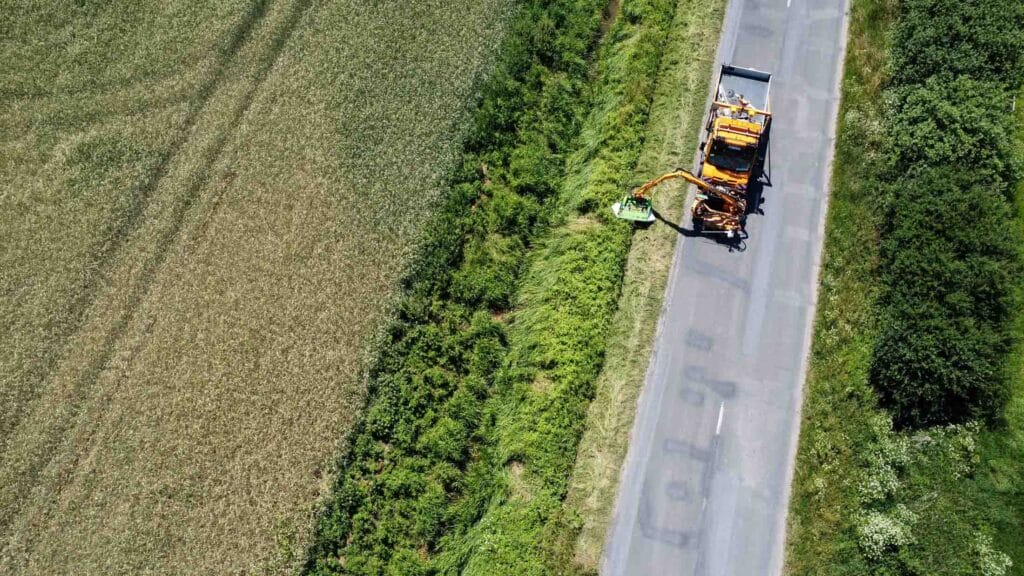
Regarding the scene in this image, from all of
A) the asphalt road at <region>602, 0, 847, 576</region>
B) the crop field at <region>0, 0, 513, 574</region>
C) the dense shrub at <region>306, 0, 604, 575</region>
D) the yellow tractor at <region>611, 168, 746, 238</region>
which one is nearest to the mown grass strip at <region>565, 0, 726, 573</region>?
the asphalt road at <region>602, 0, 847, 576</region>

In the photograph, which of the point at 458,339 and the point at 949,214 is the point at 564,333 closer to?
the point at 458,339

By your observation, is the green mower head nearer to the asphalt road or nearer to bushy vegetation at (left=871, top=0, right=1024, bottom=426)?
the asphalt road

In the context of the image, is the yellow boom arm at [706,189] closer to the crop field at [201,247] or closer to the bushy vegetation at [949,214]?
the bushy vegetation at [949,214]

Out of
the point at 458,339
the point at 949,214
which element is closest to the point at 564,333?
the point at 458,339

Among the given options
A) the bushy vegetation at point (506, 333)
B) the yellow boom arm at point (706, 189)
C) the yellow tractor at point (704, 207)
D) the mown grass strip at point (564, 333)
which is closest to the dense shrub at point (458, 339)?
the bushy vegetation at point (506, 333)

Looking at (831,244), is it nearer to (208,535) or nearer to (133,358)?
(208,535)

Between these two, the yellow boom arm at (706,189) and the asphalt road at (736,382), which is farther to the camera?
the yellow boom arm at (706,189)

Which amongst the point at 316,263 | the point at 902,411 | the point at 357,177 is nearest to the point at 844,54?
the point at 902,411
